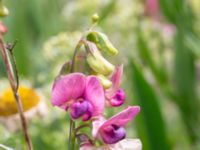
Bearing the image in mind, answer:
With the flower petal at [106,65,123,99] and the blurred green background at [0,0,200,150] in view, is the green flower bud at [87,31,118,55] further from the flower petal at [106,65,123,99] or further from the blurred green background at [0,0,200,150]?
the blurred green background at [0,0,200,150]

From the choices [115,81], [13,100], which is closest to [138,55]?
[13,100]

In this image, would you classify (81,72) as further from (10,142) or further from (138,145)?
(10,142)

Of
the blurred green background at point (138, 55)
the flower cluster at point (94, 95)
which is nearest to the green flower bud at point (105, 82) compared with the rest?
the flower cluster at point (94, 95)

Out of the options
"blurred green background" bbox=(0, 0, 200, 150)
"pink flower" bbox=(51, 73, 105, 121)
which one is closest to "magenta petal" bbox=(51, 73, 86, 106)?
"pink flower" bbox=(51, 73, 105, 121)

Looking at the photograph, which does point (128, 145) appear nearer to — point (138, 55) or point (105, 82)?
point (105, 82)

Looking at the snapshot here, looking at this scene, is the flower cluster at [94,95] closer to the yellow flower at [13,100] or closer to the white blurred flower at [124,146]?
the white blurred flower at [124,146]

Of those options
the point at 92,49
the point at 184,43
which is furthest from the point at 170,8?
the point at 92,49
